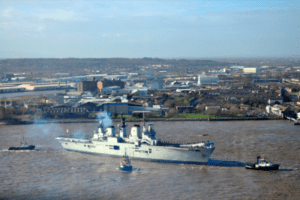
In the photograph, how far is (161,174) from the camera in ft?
31.2

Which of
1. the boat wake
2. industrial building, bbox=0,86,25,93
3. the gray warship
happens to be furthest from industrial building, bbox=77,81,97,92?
the boat wake

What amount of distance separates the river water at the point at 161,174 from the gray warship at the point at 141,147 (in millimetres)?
249

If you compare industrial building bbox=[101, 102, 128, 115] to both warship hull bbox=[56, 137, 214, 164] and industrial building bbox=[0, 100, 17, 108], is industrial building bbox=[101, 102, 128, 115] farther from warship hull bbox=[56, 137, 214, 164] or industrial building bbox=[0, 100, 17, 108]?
warship hull bbox=[56, 137, 214, 164]

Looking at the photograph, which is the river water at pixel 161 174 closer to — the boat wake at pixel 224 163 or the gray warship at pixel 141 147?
the boat wake at pixel 224 163

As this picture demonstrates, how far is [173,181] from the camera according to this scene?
8.90m

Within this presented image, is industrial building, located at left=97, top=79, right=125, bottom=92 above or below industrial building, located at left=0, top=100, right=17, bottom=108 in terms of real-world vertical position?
above

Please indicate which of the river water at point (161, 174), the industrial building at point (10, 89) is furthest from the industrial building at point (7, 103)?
the industrial building at point (10, 89)

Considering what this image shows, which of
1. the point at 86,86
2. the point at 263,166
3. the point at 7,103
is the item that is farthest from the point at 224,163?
the point at 86,86

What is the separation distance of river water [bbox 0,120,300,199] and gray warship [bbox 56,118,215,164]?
25 centimetres

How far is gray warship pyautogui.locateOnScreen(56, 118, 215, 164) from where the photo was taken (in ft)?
34.4

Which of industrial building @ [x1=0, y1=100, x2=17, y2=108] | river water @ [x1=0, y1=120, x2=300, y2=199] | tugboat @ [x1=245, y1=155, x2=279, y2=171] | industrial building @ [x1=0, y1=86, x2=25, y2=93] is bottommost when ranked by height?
industrial building @ [x1=0, y1=86, x2=25, y2=93]

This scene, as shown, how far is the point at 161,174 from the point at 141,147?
68.5 inches

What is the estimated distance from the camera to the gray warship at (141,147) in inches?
412

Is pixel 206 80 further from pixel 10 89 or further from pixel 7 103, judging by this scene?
pixel 7 103
